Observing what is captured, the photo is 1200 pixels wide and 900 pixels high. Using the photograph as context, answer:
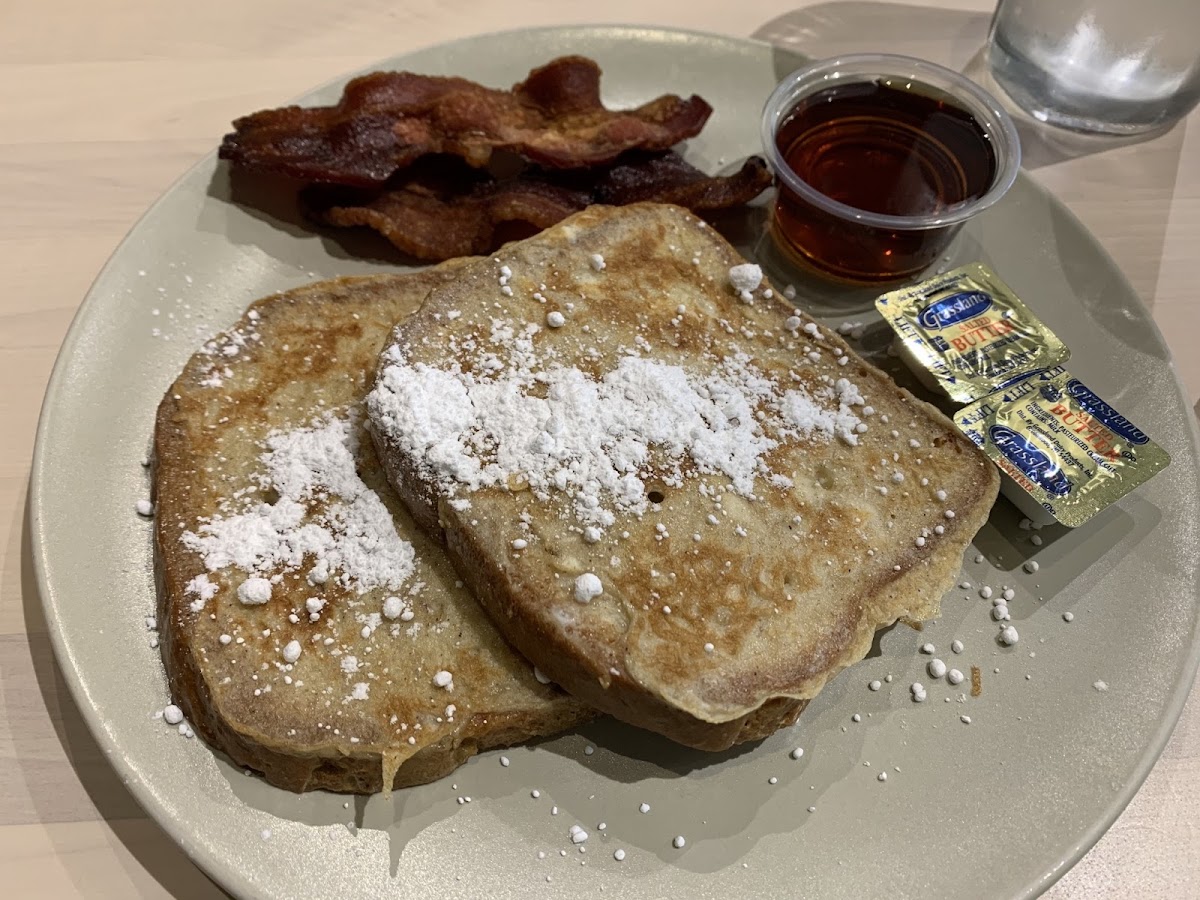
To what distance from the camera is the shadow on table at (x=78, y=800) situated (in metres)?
1.60

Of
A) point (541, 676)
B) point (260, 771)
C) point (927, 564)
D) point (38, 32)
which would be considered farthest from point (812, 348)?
point (38, 32)

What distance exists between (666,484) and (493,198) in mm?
1001

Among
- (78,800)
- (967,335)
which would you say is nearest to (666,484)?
(967,335)

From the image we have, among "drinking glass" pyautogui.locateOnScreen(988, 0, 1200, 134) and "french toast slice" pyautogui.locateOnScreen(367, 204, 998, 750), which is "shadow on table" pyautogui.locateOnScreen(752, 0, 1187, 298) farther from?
"french toast slice" pyautogui.locateOnScreen(367, 204, 998, 750)

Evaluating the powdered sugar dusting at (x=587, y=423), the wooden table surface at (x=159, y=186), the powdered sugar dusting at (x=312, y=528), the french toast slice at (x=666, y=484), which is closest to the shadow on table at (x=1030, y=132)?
the wooden table surface at (x=159, y=186)

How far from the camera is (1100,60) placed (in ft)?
8.38

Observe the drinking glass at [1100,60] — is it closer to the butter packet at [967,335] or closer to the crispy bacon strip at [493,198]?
the butter packet at [967,335]

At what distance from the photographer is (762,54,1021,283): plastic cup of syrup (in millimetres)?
2180

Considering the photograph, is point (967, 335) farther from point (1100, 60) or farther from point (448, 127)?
point (448, 127)

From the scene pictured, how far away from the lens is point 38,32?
2.76 m

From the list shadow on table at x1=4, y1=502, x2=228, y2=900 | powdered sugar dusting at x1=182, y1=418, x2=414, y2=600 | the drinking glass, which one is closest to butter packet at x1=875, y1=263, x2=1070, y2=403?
the drinking glass

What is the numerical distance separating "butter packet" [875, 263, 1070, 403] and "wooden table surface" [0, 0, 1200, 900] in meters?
0.59

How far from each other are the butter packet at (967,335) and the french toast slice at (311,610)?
1.14 meters

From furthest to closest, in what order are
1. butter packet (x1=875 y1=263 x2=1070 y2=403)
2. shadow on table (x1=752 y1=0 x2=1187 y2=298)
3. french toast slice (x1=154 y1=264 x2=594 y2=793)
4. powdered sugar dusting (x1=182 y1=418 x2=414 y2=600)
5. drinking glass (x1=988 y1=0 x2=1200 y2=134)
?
shadow on table (x1=752 y1=0 x2=1187 y2=298), drinking glass (x1=988 y1=0 x2=1200 y2=134), butter packet (x1=875 y1=263 x2=1070 y2=403), powdered sugar dusting (x1=182 y1=418 x2=414 y2=600), french toast slice (x1=154 y1=264 x2=594 y2=793)
